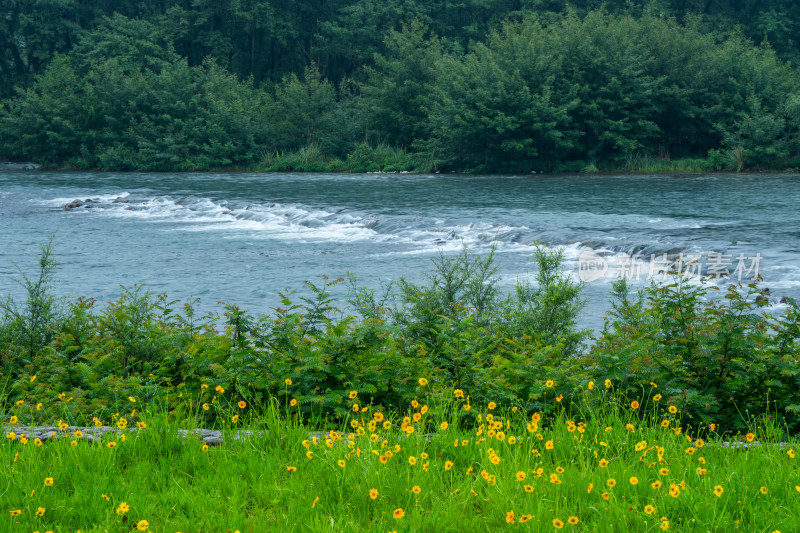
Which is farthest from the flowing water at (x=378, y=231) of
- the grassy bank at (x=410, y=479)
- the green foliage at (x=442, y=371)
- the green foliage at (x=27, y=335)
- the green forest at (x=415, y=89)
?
the green forest at (x=415, y=89)

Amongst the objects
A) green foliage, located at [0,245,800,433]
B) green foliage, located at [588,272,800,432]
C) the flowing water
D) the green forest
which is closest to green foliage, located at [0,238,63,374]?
green foliage, located at [0,245,800,433]

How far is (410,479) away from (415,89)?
1647 inches

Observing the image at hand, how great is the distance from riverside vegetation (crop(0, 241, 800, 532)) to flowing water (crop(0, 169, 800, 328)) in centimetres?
519

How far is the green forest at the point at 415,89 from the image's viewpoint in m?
37.6

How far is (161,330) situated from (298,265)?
8571mm

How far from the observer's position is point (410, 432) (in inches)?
152

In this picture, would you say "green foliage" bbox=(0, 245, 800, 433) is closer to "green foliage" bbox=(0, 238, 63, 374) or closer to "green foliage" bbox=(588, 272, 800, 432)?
"green foliage" bbox=(588, 272, 800, 432)

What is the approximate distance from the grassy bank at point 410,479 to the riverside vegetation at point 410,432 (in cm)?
1

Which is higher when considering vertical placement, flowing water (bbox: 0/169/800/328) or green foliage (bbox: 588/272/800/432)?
green foliage (bbox: 588/272/800/432)

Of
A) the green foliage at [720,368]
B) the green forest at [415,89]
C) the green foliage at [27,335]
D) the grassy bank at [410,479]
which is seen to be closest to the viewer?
the grassy bank at [410,479]

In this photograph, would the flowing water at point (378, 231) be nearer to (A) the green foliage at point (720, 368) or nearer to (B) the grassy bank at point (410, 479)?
(A) the green foliage at point (720, 368)

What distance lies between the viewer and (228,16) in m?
58.6

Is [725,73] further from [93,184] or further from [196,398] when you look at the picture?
[196,398]

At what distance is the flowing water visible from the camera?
13.4m
